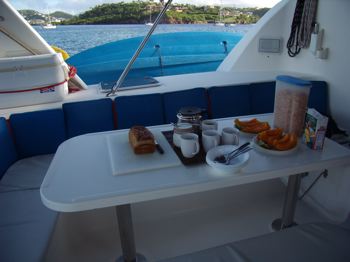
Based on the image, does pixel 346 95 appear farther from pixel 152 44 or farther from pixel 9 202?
pixel 152 44

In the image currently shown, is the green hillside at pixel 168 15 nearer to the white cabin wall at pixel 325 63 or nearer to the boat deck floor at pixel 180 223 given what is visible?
the white cabin wall at pixel 325 63

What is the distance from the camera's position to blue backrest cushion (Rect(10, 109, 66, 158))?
172 cm

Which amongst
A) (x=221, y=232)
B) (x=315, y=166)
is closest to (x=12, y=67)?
(x=221, y=232)

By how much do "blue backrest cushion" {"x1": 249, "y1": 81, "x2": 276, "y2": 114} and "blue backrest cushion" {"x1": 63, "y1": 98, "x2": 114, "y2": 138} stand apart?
1.08m

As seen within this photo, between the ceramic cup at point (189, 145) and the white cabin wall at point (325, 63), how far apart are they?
3.11 ft

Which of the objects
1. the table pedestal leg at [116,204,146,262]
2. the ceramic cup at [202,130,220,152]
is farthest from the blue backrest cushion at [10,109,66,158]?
the ceramic cup at [202,130,220,152]

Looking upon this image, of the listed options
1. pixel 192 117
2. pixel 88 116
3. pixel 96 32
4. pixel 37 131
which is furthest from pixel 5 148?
pixel 96 32

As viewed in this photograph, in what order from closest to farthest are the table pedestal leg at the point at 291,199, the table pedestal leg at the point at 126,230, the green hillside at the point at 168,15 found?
the table pedestal leg at the point at 126,230, the table pedestal leg at the point at 291,199, the green hillside at the point at 168,15

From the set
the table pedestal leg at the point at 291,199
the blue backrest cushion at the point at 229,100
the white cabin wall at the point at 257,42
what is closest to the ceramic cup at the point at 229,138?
the table pedestal leg at the point at 291,199

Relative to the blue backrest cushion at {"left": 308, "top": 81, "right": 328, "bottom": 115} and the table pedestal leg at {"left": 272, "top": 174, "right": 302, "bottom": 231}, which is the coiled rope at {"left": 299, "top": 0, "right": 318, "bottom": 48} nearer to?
the blue backrest cushion at {"left": 308, "top": 81, "right": 328, "bottom": 115}

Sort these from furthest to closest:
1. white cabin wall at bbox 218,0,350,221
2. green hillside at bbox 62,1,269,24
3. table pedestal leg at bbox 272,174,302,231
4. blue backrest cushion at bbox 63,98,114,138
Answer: green hillside at bbox 62,1,269,24 → blue backrest cushion at bbox 63,98,114,138 → white cabin wall at bbox 218,0,350,221 → table pedestal leg at bbox 272,174,302,231

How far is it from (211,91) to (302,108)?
0.97 metres

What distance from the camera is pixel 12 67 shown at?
1841 mm

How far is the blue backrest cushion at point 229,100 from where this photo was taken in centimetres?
210
